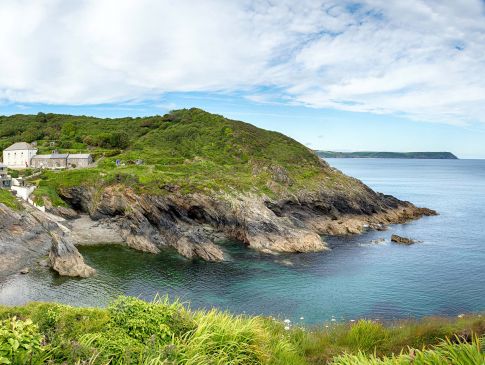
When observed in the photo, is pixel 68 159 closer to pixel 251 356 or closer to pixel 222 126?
pixel 222 126

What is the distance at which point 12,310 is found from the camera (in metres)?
14.8

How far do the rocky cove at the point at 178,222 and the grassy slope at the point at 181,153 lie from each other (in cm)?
278

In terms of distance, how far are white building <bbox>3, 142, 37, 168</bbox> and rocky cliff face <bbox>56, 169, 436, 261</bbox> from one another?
27.3 m

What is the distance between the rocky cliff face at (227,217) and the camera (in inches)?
2197

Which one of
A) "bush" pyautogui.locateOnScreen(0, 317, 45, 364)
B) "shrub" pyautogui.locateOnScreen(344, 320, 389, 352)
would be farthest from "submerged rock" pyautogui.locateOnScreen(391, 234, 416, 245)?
"bush" pyautogui.locateOnScreen(0, 317, 45, 364)

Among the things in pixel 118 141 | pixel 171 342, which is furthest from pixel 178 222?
pixel 171 342

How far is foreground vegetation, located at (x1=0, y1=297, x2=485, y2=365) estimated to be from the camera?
856 centimetres

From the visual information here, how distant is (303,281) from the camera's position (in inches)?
1719

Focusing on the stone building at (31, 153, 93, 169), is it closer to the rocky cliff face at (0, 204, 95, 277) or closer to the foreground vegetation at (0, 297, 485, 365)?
the rocky cliff face at (0, 204, 95, 277)

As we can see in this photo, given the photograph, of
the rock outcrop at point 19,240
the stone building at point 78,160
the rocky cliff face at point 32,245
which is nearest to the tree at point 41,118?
the stone building at point 78,160

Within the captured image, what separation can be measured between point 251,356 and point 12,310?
9.74 metres

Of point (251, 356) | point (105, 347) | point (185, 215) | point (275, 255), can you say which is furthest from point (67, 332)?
point (185, 215)

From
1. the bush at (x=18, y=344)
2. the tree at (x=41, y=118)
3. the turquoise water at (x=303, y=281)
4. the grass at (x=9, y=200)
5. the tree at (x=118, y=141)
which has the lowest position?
the turquoise water at (x=303, y=281)

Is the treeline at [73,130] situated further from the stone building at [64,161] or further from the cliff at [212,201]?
the stone building at [64,161]
